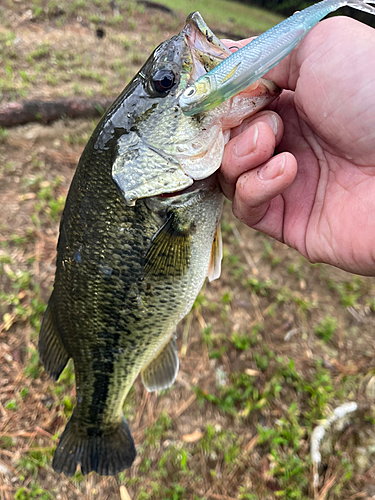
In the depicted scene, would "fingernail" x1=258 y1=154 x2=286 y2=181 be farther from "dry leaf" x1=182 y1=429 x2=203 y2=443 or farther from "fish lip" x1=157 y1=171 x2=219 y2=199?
"dry leaf" x1=182 y1=429 x2=203 y2=443

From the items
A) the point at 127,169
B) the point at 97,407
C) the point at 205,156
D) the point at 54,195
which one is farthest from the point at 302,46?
the point at 54,195

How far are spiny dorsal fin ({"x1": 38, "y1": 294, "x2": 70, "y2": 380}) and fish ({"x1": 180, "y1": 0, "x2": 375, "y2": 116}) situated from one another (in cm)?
131

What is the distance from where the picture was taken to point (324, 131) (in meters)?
1.38

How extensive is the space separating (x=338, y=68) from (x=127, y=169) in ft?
2.77

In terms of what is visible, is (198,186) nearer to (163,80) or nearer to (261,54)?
(163,80)

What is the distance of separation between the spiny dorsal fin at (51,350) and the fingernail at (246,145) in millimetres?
1192

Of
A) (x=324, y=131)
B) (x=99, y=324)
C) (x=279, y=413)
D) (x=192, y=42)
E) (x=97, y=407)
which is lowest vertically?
(x=279, y=413)

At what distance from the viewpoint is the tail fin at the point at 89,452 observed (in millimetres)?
1742

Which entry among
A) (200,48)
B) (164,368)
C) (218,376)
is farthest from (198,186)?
(218,376)

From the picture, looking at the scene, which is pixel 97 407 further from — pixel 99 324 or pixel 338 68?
pixel 338 68

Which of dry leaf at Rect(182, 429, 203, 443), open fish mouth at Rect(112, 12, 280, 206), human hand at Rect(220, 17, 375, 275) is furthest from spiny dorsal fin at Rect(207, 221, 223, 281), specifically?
dry leaf at Rect(182, 429, 203, 443)

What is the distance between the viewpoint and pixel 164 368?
1.84m

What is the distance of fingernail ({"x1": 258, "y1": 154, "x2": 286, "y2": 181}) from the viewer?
1.21 metres

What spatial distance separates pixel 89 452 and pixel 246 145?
169 cm
